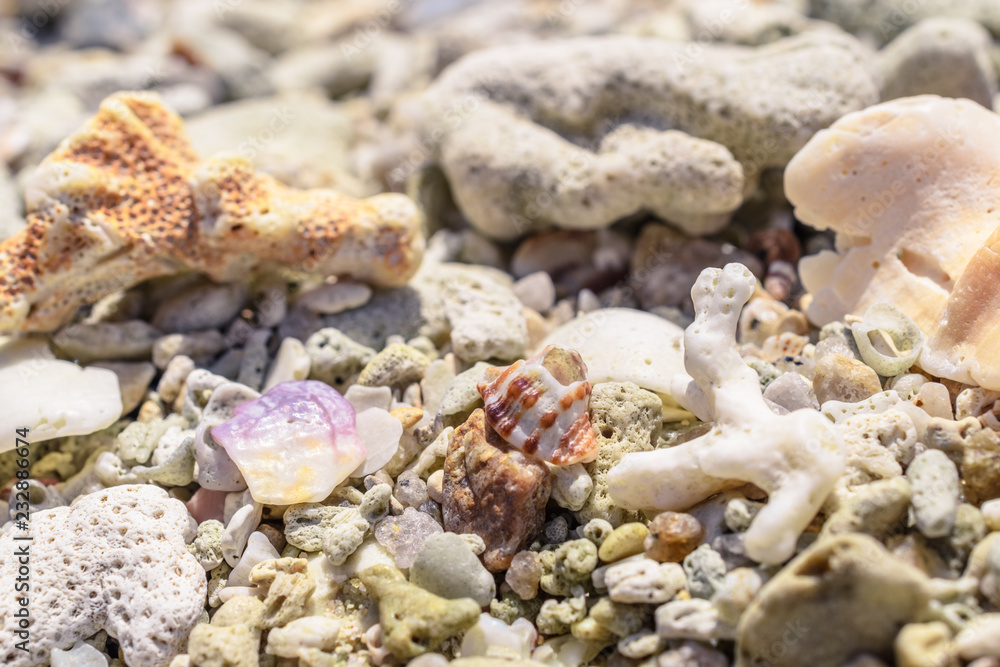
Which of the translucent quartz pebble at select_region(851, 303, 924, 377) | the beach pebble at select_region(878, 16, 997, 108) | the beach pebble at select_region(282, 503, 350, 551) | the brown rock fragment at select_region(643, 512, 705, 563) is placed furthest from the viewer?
the beach pebble at select_region(878, 16, 997, 108)

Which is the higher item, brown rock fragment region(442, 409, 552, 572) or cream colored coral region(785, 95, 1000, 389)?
cream colored coral region(785, 95, 1000, 389)

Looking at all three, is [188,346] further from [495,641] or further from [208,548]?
[495,641]

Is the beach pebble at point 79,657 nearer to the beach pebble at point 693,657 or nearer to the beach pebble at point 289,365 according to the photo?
the beach pebble at point 289,365

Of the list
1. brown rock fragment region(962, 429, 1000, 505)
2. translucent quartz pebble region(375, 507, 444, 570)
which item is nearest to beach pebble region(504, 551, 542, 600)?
translucent quartz pebble region(375, 507, 444, 570)

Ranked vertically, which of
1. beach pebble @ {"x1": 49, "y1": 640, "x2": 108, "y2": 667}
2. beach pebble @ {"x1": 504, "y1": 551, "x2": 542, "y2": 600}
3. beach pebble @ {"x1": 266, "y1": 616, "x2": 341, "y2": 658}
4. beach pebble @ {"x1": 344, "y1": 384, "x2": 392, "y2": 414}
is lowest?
beach pebble @ {"x1": 49, "y1": 640, "x2": 108, "y2": 667}

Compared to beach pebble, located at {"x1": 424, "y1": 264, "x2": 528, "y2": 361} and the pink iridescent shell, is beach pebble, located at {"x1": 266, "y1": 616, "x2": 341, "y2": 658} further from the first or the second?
beach pebble, located at {"x1": 424, "y1": 264, "x2": 528, "y2": 361}

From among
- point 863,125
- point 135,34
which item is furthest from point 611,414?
point 135,34

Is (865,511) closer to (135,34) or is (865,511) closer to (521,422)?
(521,422)
